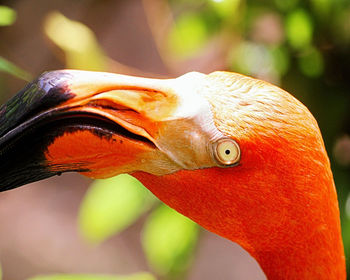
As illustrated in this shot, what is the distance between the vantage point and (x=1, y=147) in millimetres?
739

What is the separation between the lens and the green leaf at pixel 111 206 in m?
1.62

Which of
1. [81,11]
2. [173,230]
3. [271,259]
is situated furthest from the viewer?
[81,11]

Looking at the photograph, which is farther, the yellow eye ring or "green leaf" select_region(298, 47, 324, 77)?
"green leaf" select_region(298, 47, 324, 77)

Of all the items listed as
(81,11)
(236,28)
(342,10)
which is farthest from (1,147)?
(81,11)

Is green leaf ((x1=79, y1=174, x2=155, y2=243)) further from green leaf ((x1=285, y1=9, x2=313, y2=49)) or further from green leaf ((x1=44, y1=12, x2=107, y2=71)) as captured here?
green leaf ((x1=285, y1=9, x2=313, y2=49))

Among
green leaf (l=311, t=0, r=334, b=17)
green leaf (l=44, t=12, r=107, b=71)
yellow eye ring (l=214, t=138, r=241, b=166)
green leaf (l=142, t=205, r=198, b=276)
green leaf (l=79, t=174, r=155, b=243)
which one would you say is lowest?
green leaf (l=142, t=205, r=198, b=276)

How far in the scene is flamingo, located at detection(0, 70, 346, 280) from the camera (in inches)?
29.6

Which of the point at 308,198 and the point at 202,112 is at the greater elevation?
the point at 202,112

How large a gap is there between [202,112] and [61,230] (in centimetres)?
208

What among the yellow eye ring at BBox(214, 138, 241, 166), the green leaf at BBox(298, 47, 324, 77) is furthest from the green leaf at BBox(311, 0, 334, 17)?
the yellow eye ring at BBox(214, 138, 241, 166)

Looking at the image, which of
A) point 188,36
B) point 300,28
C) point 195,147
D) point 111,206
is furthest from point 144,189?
point 195,147

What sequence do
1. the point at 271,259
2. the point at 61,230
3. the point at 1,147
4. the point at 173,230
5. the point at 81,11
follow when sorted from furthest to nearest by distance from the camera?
the point at 81,11 < the point at 61,230 < the point at 173,230 < the point at 271,259 < the point at 1,147

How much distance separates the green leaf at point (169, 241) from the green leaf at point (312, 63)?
28.0 inches

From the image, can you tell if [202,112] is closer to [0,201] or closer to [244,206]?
[244,206]
